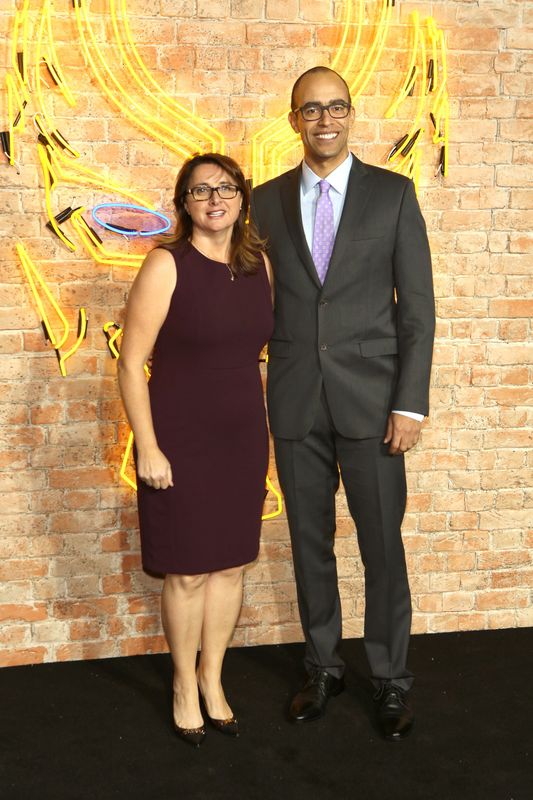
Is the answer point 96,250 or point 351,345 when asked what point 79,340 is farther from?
point 351,345

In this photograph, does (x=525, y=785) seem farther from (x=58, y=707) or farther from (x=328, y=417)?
(x=58, y=707)

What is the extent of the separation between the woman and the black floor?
166 millimetres

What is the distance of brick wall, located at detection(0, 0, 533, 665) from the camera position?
305cm

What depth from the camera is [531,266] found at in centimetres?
330

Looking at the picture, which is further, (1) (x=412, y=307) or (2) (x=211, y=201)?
(1) (x=412, y=307)

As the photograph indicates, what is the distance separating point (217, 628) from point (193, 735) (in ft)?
0.99

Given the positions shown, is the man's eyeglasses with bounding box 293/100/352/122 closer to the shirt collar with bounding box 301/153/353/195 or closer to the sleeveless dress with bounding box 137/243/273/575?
the shirt collar with bounding box 301/153/353/195

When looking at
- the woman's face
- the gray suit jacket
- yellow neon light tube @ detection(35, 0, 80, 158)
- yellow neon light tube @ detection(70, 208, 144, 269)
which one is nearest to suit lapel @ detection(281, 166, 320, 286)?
the gray suit jacket

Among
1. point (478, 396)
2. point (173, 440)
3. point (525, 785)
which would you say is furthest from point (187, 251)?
point (525, 785)

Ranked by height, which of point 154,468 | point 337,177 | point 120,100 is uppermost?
point 120,100

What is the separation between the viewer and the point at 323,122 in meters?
2.58

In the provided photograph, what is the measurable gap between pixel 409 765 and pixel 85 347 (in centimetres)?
165

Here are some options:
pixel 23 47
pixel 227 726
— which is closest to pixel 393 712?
pixel 227 726

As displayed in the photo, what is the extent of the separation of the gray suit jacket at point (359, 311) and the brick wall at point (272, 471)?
58 centimetres
